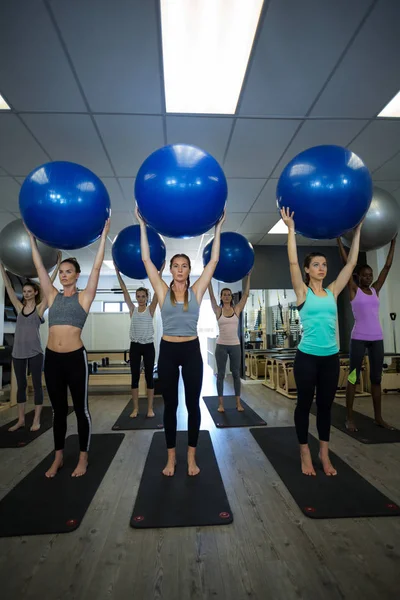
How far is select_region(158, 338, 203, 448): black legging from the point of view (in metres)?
2.02

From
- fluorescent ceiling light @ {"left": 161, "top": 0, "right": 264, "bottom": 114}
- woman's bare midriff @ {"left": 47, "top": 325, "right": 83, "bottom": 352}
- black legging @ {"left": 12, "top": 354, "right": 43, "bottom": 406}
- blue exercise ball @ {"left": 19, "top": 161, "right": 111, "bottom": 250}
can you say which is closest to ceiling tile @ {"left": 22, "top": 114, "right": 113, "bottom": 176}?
fluorescent ceiling light @ {"left": 161, "top": 0, "right": 264, "bottom": 114}

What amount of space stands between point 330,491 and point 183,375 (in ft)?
3.49

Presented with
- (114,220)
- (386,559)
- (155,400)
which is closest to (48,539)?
(386,559)

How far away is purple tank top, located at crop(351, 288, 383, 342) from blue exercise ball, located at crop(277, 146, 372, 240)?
4.42ft

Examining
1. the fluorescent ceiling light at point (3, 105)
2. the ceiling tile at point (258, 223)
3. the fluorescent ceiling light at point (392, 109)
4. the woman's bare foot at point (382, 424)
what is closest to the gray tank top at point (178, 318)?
the fluorescent ceiling light at point (3, 105)

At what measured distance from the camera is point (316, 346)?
199 centimetres

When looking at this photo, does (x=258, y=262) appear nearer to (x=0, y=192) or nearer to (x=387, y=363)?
(x=387, y=363)

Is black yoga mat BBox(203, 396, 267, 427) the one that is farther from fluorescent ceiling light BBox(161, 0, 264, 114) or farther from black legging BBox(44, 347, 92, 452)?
fluorescent ceiling light BBox(161, 0, 264, 114)

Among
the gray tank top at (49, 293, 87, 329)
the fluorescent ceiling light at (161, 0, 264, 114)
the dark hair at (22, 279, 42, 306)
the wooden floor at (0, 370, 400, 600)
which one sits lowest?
the wooden floor at (0, 370, 400, 600)

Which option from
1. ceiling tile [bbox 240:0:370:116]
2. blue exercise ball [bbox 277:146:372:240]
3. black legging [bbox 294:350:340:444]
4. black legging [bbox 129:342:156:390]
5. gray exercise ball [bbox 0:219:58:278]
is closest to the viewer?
blue exercise ball [bbox 277:146:372:240]

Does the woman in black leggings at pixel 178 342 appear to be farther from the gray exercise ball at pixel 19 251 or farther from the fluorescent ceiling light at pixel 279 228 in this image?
the fluorescent ceiling light at pixel 279 228

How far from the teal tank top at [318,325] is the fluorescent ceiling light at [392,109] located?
1.85 metres

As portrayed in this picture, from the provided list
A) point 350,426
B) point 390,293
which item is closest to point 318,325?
point 350,426

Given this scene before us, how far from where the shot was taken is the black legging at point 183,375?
6.63 feet
